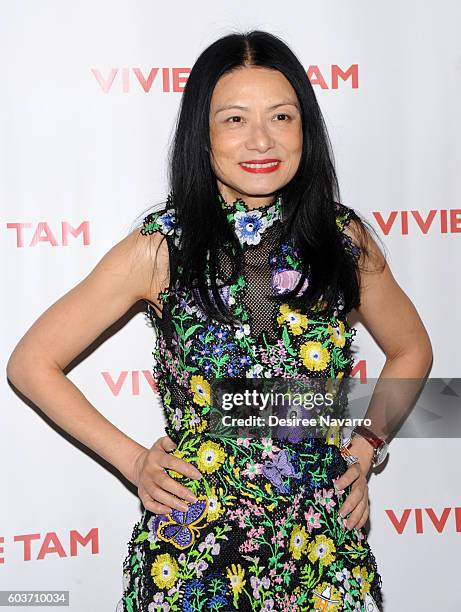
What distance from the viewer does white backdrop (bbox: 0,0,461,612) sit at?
Answer: 2.00 meters

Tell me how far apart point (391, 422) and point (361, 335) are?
10.2 inches

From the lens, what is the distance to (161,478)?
159 centimetres

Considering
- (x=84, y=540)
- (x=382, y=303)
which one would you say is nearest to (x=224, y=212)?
(x=382, y=303)

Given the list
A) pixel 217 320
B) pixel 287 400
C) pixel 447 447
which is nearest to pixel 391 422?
pixel 447 447

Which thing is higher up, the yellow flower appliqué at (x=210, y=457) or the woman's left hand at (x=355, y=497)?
the yellow flower appliqué at (x=210, y=457)

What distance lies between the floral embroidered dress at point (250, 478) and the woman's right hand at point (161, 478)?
0.06ft

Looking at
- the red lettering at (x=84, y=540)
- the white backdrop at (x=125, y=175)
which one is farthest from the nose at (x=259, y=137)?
the red lettering at (x=84, y=540)

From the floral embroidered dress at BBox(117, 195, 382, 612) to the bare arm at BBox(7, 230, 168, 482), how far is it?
0.08 metres

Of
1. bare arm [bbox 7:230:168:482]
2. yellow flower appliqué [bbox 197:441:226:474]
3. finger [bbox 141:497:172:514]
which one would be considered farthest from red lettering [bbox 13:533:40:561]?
yellow flower appliqué [bbox 197:441:226:474]

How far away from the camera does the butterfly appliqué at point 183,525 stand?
1.51m

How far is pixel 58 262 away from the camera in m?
2.05

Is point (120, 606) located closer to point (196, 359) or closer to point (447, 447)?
point (196, 359)

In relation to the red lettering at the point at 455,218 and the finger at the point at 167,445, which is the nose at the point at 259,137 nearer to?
the finger at the point at 167,445

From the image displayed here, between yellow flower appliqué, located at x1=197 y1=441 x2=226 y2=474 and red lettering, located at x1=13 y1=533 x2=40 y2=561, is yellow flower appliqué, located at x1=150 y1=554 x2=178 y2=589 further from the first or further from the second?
red lettering, located at x1=13 y1=533 x2=40 y2=561
